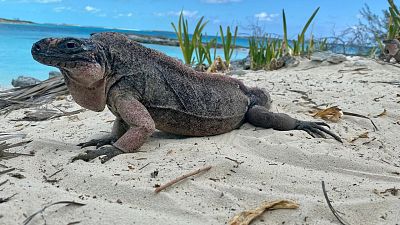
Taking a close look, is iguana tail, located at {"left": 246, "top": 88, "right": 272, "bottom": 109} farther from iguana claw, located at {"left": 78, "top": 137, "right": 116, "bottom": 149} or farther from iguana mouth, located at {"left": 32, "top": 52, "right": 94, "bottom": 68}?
iguana mouth, located at {"left": 32, "top": 52, "right": 94, "bottom": 68}

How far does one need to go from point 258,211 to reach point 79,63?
1.73 m

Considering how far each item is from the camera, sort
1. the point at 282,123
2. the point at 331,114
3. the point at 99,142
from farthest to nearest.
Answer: the point at 331,114, the point at 282,123, the point at 99,142

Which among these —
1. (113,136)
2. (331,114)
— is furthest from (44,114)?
(331,114)

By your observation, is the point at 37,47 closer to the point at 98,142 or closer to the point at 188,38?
the point at 98,142

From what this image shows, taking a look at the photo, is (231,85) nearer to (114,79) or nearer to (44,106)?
(114,79)

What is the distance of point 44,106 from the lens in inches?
230

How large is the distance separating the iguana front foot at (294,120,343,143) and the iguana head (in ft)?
5.72

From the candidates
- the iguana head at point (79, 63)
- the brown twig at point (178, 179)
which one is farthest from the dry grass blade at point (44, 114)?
the brown twig at point (178, 179)

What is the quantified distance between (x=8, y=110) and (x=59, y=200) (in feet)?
12.3

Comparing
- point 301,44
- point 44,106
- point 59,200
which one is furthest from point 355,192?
point 301,44

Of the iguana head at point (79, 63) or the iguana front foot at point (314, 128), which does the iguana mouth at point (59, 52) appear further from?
the iguana front foot at point (314, 128)

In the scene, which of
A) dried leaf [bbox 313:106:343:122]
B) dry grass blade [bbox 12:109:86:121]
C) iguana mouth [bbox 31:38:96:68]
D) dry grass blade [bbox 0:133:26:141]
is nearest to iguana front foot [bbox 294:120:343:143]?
dried leaf [bbox 313:106:343:122]

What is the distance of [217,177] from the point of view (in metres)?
2.78

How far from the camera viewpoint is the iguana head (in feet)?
10.5
